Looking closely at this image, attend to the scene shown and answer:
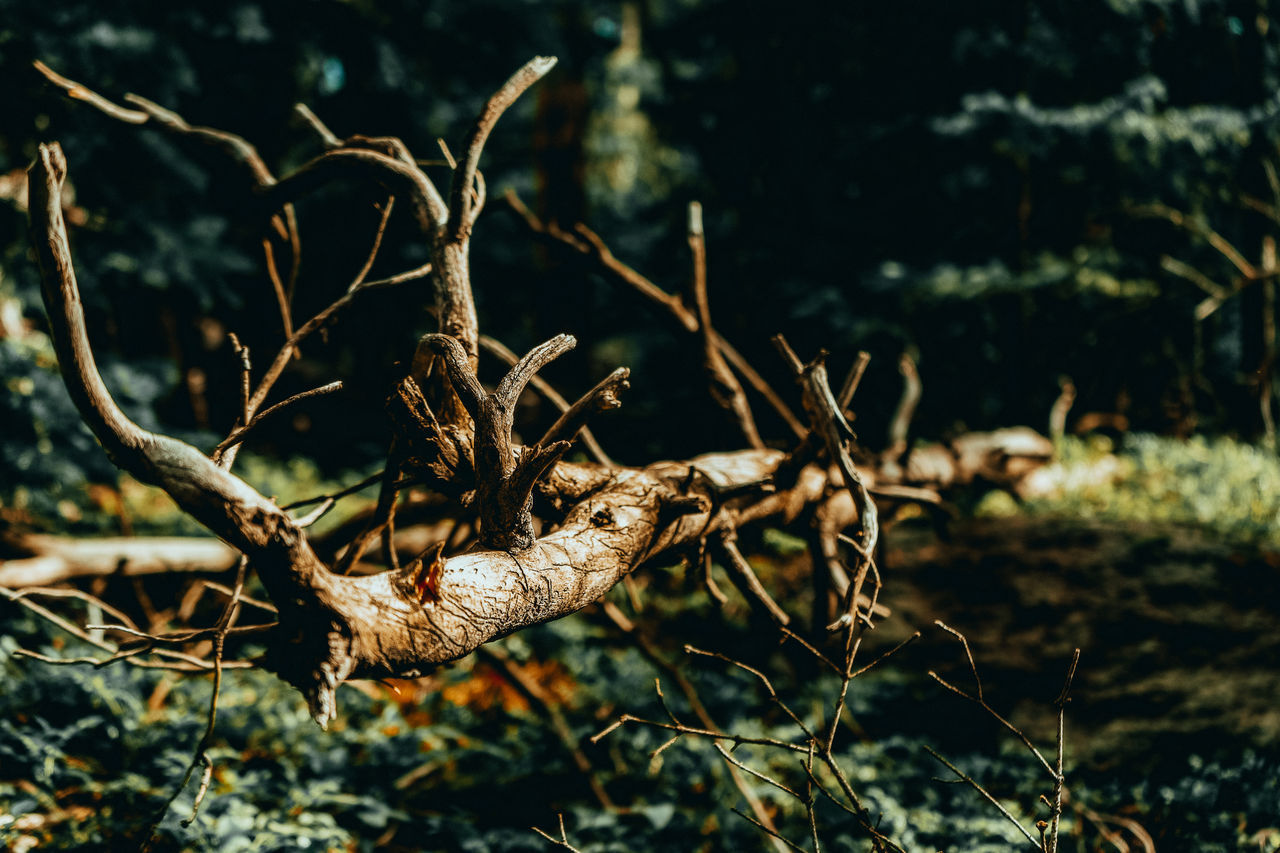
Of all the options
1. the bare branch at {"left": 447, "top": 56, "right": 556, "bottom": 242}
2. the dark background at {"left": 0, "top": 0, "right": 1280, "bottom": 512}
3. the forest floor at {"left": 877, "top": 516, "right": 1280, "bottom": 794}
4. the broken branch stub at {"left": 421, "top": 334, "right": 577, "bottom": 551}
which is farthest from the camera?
the dark background at {"left": 0, "top": 0, "right": 1280, "bottom": 512}

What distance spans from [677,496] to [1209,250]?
8.26 m

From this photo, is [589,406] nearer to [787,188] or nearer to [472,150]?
[472,150]

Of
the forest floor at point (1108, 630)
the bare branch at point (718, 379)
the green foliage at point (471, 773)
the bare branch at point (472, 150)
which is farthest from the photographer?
the forest floor at point (1108, 630)

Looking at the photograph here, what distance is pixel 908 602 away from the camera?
4992 mm

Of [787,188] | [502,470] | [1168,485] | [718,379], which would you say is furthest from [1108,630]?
[787,188]

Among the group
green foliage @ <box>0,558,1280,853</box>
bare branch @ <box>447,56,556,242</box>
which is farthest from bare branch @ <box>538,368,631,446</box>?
green foliage @ <box>0,558,1280,853</box>

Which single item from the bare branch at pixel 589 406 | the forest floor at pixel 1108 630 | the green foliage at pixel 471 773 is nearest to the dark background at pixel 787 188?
the forest floor at pixel 1108 630

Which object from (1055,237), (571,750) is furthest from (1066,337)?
(571,750)

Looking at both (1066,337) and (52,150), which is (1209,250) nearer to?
(1066,337)

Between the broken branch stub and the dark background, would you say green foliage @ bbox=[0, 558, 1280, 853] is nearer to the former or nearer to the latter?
the broken branch stub

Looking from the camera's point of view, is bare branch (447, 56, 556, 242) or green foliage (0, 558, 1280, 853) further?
green foliage (0, 558, 1280, 853)

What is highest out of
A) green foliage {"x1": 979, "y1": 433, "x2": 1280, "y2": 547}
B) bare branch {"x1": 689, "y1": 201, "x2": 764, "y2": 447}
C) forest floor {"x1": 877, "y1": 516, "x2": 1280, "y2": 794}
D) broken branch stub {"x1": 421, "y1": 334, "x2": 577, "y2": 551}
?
broken branch stub {"x1": 421, "y1": 334, "x2": 577, "y2": 551}

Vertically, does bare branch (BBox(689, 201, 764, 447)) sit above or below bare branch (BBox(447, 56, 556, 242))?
below

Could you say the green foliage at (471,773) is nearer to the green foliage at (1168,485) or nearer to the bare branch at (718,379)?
the bare branch at (718,379)
